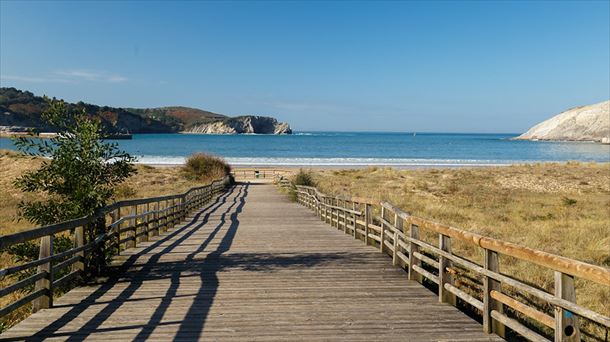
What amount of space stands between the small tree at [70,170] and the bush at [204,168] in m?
36.6

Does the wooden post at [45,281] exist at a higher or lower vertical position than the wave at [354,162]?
higher

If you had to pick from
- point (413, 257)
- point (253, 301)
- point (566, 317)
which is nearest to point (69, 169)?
point (253, 301)

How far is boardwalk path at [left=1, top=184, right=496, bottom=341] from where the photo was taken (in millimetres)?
5469

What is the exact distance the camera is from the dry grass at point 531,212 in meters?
11.8

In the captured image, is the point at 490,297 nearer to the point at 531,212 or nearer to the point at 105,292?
the point at 105,292

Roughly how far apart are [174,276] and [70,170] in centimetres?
242

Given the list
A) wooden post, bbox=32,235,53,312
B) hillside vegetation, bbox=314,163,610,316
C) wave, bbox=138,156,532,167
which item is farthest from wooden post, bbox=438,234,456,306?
wave, bbox=138,156,532,167

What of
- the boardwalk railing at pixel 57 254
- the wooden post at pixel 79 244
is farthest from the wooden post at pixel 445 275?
the wooden post at pixel 79 244

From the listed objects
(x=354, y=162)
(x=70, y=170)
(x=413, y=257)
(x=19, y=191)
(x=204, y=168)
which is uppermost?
(x=70, y=170)

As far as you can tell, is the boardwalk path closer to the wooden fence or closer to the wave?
the wooden fence

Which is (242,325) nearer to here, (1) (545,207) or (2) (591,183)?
(1) (545,207)

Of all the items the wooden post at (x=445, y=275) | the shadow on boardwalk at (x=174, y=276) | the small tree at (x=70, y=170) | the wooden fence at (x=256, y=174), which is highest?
the small tree at (x=70, y=170)

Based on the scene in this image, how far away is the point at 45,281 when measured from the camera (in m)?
6.40

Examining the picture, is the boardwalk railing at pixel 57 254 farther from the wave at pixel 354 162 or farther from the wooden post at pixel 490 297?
the wave at pixel 354 162
